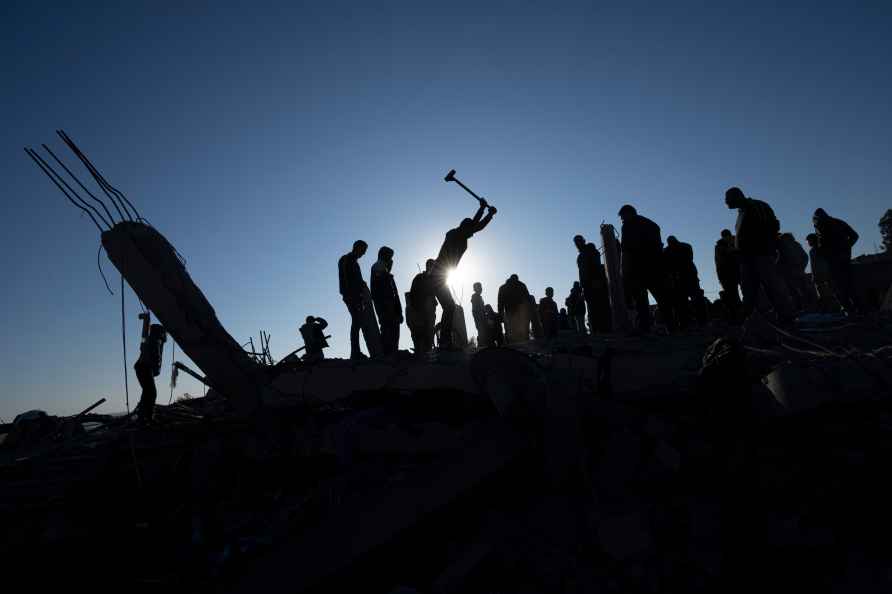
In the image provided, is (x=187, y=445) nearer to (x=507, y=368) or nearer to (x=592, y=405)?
(x=507, y=368)

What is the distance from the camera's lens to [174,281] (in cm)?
482

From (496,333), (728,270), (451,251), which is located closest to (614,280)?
(728,270)

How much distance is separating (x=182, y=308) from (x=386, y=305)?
2.76m

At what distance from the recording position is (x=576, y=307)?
12.8 metres

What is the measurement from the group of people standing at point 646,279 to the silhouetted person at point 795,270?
0.03 m

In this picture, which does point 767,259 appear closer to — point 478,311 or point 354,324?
point 354,324

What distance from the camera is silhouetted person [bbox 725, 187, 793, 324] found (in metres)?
5.45

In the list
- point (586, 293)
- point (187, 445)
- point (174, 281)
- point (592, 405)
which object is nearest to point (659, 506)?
point (592, 405)

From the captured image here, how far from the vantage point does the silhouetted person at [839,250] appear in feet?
20.3

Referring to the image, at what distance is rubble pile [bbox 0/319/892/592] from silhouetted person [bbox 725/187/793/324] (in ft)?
5.36

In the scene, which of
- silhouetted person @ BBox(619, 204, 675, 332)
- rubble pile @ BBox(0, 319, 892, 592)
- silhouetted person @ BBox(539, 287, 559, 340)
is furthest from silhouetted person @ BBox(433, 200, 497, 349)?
silhouetted person @ BBox(539, 287, 559, 340)

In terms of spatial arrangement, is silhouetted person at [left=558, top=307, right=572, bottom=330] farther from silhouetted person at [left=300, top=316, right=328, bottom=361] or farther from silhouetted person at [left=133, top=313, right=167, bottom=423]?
silhouetted person at [left=133, top=313, right=167, bottom=423]

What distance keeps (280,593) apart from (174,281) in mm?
4056

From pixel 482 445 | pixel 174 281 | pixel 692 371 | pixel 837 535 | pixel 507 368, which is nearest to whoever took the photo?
pixel 837 535
